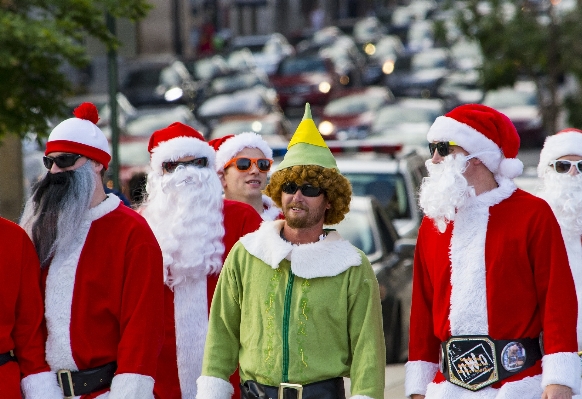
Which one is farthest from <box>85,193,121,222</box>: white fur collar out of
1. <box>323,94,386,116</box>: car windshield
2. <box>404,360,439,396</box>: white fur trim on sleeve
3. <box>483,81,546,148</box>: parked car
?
<box>483,81,546,148</box>: parked car

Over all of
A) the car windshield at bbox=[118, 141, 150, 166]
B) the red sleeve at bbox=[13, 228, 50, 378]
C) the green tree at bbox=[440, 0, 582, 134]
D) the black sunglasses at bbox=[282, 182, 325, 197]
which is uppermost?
the green tree at bbox=[440, 0, 582, 134]

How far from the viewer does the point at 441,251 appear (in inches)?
196

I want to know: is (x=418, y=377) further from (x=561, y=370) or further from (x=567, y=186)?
(x=567, y=186)

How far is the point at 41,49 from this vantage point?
9172mm

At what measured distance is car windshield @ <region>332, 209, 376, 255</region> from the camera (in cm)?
949

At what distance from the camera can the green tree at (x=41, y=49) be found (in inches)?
358

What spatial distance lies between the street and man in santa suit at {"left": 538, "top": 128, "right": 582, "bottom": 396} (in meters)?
2.68

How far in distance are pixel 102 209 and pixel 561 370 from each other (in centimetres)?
209

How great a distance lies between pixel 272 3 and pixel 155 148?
51147 millimetres

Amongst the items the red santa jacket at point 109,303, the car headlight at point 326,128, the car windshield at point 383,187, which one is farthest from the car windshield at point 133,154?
the red santa jacket at point 109,303

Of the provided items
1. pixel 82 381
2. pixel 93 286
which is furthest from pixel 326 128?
pixel 82 381

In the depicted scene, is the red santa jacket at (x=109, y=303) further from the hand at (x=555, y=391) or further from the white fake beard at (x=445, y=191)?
the hand at (x=555, y=391)

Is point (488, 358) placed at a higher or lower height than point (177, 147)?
lower

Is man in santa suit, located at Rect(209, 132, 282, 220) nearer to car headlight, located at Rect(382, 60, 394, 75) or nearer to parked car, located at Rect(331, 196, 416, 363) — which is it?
parked car, located at Rect(331, 196, 416, 363)
